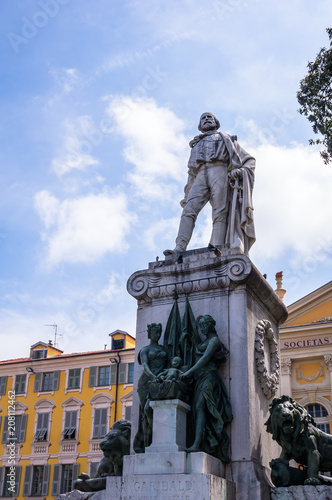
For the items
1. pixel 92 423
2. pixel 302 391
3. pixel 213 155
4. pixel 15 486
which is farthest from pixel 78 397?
pixel 213 155

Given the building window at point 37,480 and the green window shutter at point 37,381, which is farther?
the green window shutter at point 37,381

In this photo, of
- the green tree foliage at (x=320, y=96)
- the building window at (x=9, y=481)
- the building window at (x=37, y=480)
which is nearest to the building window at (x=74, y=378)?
the building window at (x=37, y=480)

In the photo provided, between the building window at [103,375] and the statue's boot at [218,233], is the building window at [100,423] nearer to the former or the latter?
the building window at [103,375]

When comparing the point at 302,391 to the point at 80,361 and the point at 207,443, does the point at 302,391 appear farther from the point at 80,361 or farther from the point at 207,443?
the point at 207,443

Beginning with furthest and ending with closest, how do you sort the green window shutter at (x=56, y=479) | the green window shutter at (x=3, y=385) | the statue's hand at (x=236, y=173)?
the green window shutter at (x=3, y=385) → the green window shutter at (x=56, y=479) → the statue's hand at (x=236, y=173)

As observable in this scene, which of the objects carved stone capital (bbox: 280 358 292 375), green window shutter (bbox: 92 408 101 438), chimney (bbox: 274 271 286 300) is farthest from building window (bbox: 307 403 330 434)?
green window shutter (bbox: 92 408 101 438)

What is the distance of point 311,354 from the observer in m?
34.2

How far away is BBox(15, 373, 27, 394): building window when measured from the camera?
4253 cm

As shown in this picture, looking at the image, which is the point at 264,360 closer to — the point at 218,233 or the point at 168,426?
the point at 168,426

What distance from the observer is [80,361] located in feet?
137

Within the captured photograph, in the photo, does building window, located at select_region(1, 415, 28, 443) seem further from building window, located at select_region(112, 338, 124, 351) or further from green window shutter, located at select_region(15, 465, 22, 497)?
building window, located at select_region(112, 338, 124, 351)

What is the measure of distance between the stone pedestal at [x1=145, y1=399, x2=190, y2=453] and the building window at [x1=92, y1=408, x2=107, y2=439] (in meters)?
32.0

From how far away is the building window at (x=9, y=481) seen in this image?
127 feet

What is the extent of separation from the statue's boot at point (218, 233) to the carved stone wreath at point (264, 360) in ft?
4.88
